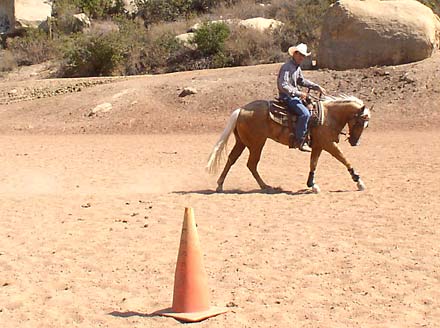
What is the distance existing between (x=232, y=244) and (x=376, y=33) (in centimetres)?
1637

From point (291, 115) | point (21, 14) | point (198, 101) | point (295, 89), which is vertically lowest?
point (21, 14)

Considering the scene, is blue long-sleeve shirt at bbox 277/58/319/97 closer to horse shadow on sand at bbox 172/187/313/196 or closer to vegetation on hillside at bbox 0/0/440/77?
horse shadow on sand at bbox 172/187/313/196

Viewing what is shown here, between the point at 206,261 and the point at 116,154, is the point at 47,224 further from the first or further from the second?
the point at 116,154

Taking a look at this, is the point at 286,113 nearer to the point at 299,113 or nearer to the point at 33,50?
the point at 299,113

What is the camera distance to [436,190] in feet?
39.5

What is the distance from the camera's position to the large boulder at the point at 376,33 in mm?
23891

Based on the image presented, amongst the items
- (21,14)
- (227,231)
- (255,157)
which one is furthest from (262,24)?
(227,231)

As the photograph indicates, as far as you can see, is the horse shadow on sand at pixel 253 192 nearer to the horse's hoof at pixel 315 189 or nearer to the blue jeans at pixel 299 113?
the horse's hoof at pixel 315 189

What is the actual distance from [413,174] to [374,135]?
232 inches

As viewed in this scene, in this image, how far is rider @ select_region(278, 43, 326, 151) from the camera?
39.3ft

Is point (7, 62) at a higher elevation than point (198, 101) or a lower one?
lower

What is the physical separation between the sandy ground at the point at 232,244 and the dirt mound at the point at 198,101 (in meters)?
6.16

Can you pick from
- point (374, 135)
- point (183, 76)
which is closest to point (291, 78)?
point (374, 135)

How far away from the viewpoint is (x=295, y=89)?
12078mm
